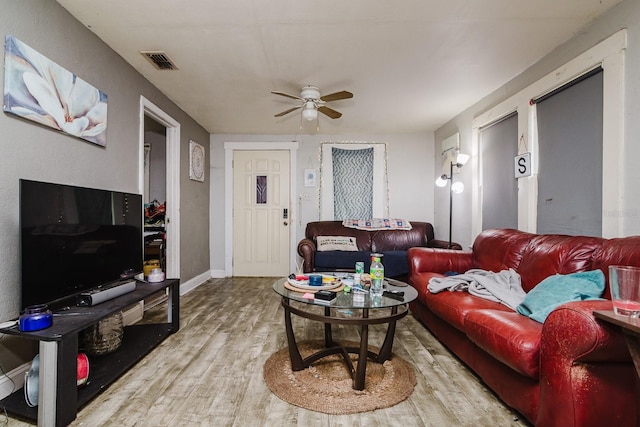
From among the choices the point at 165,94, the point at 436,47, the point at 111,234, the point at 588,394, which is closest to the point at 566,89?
the point at 436,47

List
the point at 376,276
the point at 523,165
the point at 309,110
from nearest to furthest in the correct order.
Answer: the point at 376,276, the point at 523,165, the point at 309,110

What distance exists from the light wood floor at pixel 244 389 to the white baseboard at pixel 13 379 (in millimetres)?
235

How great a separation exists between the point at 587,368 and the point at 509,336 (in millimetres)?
302

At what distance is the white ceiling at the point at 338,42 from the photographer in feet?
6.24

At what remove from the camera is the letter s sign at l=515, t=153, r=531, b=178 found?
8.49ft

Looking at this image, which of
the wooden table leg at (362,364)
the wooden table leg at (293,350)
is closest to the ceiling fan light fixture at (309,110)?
Result: the wooden table leg at (293,350)

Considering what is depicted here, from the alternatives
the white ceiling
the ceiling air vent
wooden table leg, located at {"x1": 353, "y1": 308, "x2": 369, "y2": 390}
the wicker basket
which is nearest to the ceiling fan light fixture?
the white ceiling

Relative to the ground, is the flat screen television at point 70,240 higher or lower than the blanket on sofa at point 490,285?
higher

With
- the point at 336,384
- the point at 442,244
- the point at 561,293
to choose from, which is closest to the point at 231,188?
the point at 442,244

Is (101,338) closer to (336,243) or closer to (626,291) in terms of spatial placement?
(626,291)

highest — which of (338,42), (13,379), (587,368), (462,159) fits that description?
(338,42)

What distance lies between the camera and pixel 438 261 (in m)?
2.76

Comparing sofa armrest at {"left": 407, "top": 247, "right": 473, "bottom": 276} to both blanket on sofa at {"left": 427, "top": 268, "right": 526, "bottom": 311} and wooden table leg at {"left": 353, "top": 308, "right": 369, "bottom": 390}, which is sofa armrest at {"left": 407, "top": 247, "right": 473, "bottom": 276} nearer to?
blanket on sofa at {"left": 427, "top": 268, "right": 526, "bottom": 311}

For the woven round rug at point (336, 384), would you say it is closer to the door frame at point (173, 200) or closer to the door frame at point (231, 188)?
the door frame at point (173, 200)
